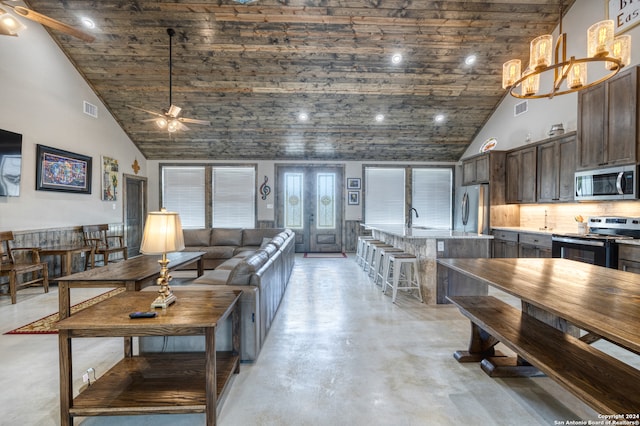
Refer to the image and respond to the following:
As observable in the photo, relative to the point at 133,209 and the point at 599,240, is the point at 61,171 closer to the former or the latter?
the point at 133,209

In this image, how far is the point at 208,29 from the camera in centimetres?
463

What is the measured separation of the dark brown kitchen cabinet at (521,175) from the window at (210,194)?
594cm

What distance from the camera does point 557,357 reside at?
1.57 metres

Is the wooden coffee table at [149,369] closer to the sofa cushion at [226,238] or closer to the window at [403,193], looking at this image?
the sofa cushion at [226,238]

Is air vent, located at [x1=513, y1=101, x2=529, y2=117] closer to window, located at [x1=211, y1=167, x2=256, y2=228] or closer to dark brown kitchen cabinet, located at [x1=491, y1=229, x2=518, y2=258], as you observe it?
dark brown kitchen cabinet, located at [x1=491, y1=229, x2=518, y2=258]

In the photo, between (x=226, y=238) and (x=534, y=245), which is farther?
(x=226, y=238)

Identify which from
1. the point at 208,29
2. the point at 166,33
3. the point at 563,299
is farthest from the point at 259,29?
the point at 563,299

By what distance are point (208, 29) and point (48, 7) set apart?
2357mm

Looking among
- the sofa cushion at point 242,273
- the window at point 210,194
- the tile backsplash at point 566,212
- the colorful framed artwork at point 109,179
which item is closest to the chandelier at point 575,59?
the tile backsplash at point 566,212

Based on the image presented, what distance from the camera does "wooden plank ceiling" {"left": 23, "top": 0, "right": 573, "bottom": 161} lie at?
4.44 metres

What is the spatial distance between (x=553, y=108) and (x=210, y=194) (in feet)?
25.3

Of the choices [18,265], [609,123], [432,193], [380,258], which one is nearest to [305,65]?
[380,258]

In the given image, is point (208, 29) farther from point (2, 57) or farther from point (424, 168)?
point (424, 168)

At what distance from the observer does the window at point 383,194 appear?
26.9 ft
